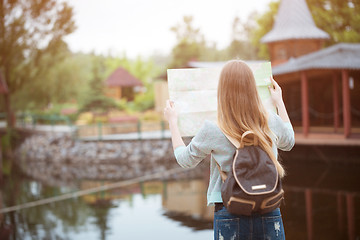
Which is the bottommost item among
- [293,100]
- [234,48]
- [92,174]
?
[92,174]

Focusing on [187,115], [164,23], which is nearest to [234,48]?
[164,23]

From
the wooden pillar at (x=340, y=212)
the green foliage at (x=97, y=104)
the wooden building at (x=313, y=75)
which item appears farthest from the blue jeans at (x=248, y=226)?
the green foliage at (x=97, y=104)

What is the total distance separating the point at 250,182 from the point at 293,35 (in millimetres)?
20718

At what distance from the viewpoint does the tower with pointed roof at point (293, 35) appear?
21.6 meters

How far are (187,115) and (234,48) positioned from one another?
127ft

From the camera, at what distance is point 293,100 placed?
18.3m

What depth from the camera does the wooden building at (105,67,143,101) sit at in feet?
120

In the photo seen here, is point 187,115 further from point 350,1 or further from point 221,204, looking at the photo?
point 350,1

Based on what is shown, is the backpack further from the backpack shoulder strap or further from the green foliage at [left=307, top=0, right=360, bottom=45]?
the green foliage at [left=307, top=0, right=360, bottom=45]

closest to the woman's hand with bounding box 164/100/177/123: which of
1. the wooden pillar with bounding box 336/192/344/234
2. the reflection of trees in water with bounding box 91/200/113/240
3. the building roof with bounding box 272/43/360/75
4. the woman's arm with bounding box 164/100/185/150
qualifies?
the woman's arm with bounding box 164/100/185/150

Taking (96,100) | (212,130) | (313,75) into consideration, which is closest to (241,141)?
(212,130)

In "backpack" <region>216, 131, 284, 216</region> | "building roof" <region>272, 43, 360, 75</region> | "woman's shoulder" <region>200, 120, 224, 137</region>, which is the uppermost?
"building roof" <region>272, 43, 360, 75</region>

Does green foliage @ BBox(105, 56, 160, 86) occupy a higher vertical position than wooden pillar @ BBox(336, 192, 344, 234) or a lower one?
higher

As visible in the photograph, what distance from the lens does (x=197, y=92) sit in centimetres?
226
